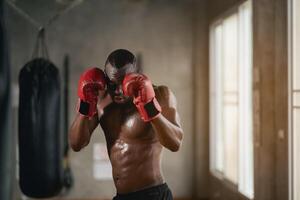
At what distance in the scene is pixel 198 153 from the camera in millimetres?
6105

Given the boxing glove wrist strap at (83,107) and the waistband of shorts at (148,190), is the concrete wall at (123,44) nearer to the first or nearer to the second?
the waistband of shorts at (148,190)

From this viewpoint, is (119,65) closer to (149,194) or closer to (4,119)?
(149,194)

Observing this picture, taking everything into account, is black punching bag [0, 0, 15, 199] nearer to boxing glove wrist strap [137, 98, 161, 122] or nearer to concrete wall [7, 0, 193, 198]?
boxing glove wrist strap [137, 98, 161, 122]

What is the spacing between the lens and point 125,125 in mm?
Result: 2217

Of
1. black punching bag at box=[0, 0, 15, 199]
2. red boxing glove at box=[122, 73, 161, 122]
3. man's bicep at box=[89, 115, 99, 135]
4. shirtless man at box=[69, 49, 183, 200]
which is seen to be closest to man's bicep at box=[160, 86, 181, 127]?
shirtless man at box=[69, 49, 183, 200]

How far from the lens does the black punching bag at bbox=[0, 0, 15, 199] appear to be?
2422mm

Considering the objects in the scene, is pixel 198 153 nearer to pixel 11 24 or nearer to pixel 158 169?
pixel 11 24

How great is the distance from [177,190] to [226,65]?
1805 millimetres

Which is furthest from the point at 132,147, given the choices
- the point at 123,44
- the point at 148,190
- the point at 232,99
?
the point at 123,44

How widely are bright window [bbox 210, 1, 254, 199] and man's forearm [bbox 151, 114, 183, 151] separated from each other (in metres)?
2.49

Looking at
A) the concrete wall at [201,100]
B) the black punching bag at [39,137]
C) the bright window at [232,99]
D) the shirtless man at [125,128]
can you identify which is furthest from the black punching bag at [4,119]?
the concrete wall at [201,100]

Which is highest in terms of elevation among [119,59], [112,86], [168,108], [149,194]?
[119,59]

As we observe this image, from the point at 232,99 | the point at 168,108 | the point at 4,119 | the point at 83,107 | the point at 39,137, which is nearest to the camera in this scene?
the point at 83,107

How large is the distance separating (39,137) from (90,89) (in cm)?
199
